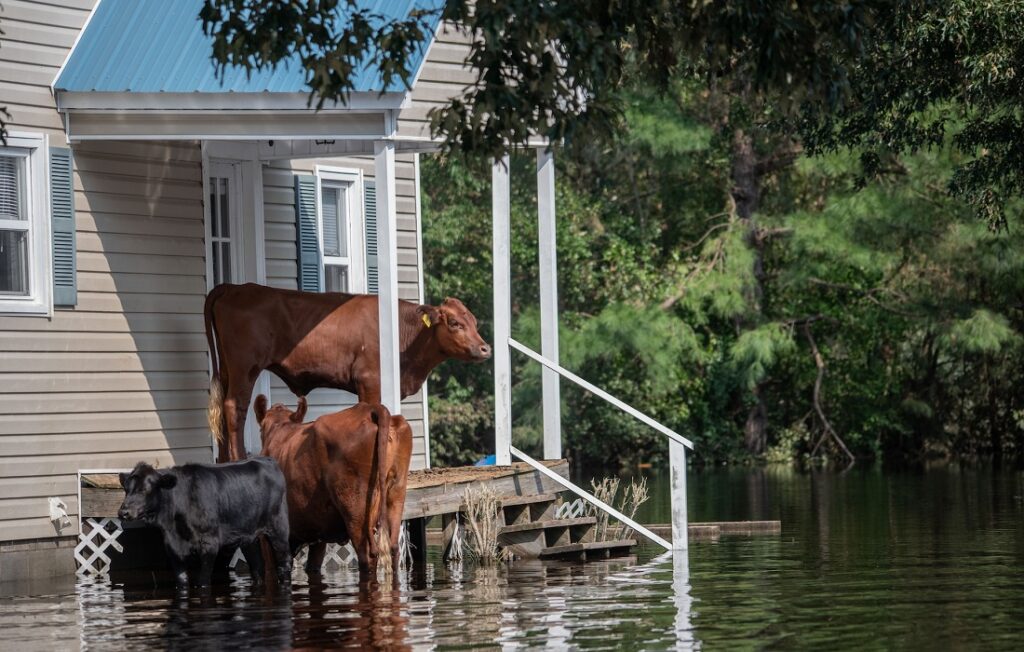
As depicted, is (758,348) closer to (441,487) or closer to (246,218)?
(246,218)

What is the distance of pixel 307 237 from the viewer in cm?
1803

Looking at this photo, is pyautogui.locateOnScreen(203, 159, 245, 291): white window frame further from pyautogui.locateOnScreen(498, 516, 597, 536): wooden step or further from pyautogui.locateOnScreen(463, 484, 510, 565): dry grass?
pyautogui.locateOnScreen(498, 516, 597, 536): wooden step

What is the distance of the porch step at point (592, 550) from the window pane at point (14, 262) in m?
5.41

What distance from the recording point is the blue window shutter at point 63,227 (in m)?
15.4

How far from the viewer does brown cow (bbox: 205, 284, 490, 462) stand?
1593 cm

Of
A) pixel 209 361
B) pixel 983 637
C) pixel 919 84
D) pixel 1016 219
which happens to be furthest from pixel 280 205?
pixel 1016 219

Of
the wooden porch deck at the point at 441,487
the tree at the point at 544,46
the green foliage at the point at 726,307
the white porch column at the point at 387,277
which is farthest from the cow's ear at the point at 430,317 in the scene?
the green foliage at the point at 726,307

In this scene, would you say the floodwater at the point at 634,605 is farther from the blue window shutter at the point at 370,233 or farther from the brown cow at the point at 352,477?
the blue window shutter at the point at 370,233

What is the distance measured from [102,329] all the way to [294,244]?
278 cm

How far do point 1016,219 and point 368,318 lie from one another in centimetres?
2082

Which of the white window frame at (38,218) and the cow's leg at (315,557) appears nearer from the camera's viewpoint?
the white window frame at (38,218)

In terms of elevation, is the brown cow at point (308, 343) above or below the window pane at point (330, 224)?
below

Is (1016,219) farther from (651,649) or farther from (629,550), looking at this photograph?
(651,649)

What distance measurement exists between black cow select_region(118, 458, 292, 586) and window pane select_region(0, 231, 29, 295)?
8.53 ft
